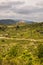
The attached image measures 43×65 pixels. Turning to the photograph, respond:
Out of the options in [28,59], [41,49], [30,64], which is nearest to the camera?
[30,64]

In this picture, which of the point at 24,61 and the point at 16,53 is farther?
the point at 16,53

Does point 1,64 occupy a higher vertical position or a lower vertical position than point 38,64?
higher

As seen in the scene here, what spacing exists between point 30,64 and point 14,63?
4627mm

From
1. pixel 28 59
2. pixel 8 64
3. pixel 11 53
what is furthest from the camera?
pixel 11 53

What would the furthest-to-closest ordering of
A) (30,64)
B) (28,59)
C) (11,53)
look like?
(11,53) < (28,59) < (30,64)

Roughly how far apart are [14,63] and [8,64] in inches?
76.8

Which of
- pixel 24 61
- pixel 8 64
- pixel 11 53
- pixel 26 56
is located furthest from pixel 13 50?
pixel 8 64

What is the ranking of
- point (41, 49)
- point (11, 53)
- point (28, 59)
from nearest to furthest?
point (28, 59) → point (11, 53) → point (41, 49)

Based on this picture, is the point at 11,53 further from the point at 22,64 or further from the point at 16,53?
the point at 22,64

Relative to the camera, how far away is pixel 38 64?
53.2 m

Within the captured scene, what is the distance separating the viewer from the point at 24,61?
51312 mm

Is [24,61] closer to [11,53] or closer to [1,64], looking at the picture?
[1,64]

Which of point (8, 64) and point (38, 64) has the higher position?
point (8, 64)

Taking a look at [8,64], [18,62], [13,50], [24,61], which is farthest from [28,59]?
[13,50]
